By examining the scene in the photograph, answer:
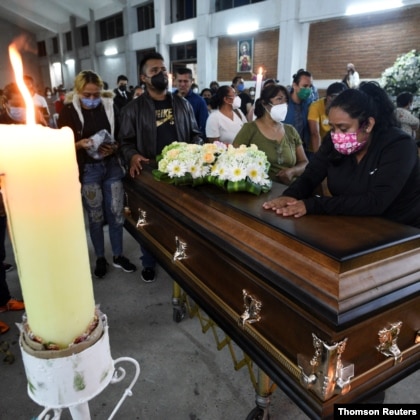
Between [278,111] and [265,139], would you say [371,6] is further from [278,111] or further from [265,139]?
[265,139]

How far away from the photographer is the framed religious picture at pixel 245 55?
11.8 meters

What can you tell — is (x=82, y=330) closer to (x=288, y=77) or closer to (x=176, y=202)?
(x=176, y=202)

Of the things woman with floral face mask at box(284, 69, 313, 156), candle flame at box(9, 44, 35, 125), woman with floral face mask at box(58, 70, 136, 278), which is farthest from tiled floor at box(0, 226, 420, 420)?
woman with floral face mask at box(284, 69, 313, 156)

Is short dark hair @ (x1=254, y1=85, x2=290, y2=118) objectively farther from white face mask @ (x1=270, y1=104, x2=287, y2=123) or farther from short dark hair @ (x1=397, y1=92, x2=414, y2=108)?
short dark hair @ (x1=397, y1=92, x2=414, y2=108)

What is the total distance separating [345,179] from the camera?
1.50 m

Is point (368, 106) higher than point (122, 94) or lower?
lower

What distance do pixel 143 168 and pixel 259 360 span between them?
4.69 feet

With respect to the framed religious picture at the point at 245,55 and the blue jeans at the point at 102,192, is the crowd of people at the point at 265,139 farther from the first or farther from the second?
the framed religious picture at the point at 245,55

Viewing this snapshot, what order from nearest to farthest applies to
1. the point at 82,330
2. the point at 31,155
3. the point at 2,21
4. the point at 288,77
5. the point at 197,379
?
the point at 31,155, the point at 82,330, the point at 197,379, the point at 288,77, the point at 2,21

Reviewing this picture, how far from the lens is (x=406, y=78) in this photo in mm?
6781

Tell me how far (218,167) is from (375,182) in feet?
2.20

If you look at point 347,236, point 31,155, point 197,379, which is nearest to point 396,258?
point 347,236

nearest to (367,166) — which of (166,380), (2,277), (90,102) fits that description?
(166,380)

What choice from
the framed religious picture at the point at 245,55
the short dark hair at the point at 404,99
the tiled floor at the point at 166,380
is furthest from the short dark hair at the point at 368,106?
the framed religious picture at the point at 245,55
